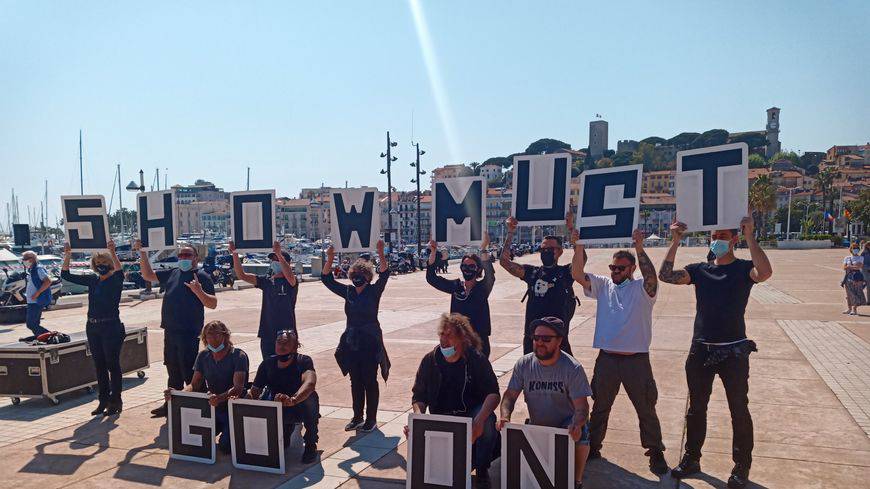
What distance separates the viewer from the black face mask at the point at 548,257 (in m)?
6.06

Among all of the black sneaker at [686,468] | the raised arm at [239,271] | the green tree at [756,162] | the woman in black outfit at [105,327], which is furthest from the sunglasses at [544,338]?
the green tree at [756,162]

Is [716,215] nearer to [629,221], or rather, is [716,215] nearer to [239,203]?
[629,221]

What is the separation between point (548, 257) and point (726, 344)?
1.85 m

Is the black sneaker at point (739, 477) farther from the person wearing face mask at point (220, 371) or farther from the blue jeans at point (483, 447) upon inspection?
the person wearing face mask at point (220, 371)

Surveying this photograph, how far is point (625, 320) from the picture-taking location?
5312 mm

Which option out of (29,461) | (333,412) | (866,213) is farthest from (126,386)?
(866,213)

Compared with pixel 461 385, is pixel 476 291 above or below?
above

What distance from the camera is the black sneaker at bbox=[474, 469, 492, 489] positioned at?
4.98m

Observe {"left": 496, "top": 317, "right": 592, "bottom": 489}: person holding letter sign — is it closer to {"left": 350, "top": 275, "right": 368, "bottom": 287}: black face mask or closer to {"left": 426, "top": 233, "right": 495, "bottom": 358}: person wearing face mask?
{"left": 426, "top": 233, "right": 495, "bottom": 358}: person wearing face mask

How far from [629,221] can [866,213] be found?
110 meters

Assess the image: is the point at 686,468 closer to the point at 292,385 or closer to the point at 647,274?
the point at 647,274

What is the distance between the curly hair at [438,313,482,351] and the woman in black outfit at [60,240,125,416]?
4553 millimetres

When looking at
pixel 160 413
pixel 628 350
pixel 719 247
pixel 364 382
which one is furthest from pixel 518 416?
pixel 160 413

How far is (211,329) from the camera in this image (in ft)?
20.1
